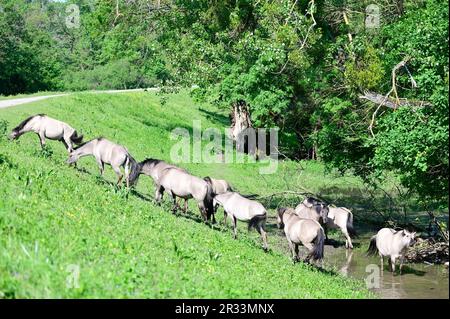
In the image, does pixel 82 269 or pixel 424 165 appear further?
pixel 424 165

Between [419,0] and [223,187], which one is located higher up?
[419,0]

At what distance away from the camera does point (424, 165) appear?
16.6 metres

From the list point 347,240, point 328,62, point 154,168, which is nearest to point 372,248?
point 347,240

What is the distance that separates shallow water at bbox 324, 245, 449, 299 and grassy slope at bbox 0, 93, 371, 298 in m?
1.10

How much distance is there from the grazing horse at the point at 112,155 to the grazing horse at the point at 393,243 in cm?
825

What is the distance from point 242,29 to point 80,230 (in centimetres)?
1775

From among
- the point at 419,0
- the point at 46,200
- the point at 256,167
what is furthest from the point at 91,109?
the point at 46,200

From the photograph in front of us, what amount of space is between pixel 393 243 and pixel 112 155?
31.1 ft

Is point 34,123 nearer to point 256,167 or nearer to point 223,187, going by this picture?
point 223,187

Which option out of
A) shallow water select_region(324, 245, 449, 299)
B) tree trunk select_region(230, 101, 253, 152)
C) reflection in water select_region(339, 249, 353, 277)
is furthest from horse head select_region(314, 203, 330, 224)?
tree trunk select_region(230, 101, 253, 152)

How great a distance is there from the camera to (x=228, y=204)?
19781 millimetres

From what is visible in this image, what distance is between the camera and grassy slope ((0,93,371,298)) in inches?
385

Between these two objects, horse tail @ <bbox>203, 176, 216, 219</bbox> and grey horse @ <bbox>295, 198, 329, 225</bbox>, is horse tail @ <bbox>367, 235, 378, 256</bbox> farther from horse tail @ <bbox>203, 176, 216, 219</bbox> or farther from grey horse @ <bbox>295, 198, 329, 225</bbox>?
horse tail @ <bbox>203, 176, 216, 219</bbox>

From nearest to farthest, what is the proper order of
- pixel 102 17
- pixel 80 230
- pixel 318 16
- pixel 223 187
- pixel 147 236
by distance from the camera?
1. pixel 80 230
2. pixel 147 236
3. pixel 223 187
4. pixel 318 16
5. pixel 102 17
